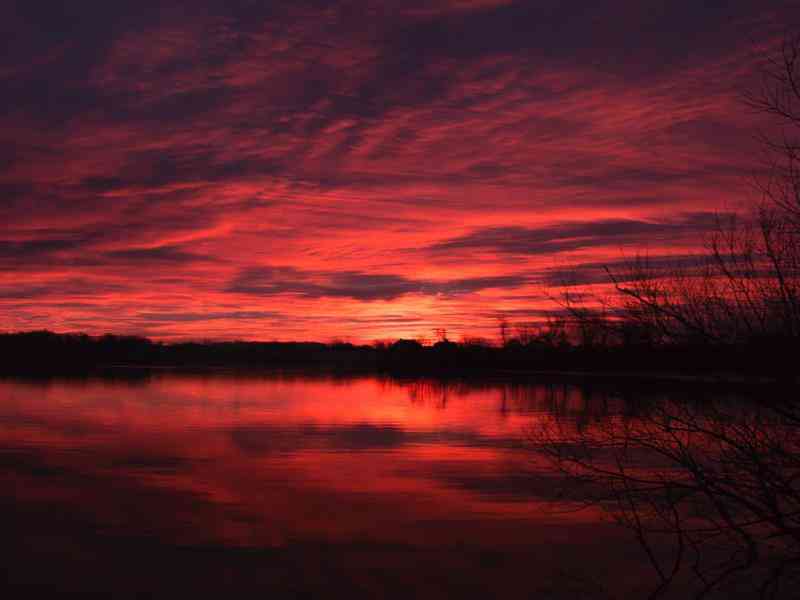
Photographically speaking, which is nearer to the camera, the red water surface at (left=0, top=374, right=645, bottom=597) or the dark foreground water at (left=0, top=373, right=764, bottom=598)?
the dark foreground water at (left=0, top=373, right=764, bottom=598)

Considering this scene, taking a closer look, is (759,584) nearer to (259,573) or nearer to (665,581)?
(665,581)

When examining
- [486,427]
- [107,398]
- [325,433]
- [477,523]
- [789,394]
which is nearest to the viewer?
[789,394]

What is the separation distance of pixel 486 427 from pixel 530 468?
886cm

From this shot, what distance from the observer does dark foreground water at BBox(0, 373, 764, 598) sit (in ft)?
31.1

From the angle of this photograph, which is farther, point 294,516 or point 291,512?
point 291,512

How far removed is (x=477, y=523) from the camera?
12.4 m

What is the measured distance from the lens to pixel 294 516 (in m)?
12.6

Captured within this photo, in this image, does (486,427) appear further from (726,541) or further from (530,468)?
(726,541)

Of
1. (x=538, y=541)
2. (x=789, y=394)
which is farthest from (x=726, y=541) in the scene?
(x=789, y=394)

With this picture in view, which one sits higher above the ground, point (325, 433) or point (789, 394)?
point (789, 394)

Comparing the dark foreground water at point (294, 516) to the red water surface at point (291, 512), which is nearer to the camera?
the dark foreground water at point (294, 516)

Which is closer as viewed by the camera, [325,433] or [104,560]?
[104,560]

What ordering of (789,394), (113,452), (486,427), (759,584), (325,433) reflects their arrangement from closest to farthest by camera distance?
(789,394)
(759,584)
(113,452)
(325,433)
(486,427)

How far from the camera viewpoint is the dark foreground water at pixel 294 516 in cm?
948
